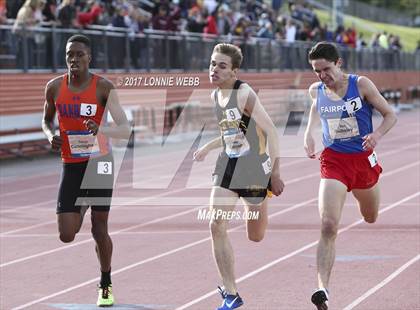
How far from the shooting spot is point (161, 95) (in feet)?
94.4

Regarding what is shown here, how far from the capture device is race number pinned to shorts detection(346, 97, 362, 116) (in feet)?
29.0

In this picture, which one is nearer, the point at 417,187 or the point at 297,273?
the point at 297,273

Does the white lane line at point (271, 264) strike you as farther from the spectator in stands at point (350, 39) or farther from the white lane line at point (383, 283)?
the spectator in stands at point (350, 39)

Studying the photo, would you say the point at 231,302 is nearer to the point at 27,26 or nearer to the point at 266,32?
the point at 27,26

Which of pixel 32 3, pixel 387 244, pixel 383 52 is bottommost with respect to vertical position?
pixel 383 52

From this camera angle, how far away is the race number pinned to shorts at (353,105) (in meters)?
8.84

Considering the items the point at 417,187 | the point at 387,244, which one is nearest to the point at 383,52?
the point at 417,187

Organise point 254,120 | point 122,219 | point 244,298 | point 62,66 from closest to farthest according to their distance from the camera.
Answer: point 254,120 → point 244,298 → point 122,219 → point 62,66

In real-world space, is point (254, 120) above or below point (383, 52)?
above

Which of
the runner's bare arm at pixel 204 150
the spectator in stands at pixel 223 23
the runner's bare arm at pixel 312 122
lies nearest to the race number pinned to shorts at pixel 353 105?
the runner's bare arm at pixel 312 122

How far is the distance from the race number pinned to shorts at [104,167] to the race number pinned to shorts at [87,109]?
1.49 feet

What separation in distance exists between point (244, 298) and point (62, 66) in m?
15.5

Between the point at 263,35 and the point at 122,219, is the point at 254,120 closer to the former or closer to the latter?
the point at 122,219

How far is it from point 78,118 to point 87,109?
0.11m
